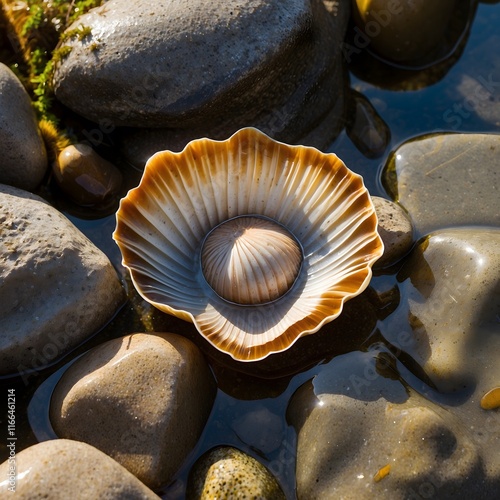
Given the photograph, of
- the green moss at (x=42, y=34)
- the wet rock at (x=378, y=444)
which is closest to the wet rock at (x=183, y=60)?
the green moss at (x=42, y=34)

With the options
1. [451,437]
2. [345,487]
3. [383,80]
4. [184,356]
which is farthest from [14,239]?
[383,80]

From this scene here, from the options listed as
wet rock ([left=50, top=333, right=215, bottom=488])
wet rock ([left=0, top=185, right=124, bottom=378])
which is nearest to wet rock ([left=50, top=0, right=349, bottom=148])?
wet rock ([left=0, top=185, right=124, bottom=378])

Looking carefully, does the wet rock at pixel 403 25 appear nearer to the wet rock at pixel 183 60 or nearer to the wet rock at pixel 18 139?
the wet rock at pixel 183 60

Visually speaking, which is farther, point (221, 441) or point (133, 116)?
point (133, 116)

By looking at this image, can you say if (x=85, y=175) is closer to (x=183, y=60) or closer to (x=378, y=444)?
(x=183, y=60)

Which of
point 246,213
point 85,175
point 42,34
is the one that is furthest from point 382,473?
point 42,34

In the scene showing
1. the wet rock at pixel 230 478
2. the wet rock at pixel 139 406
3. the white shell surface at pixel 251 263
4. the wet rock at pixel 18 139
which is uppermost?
the wet rock at pixel 18 139

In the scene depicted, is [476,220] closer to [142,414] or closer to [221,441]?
[221,441]
